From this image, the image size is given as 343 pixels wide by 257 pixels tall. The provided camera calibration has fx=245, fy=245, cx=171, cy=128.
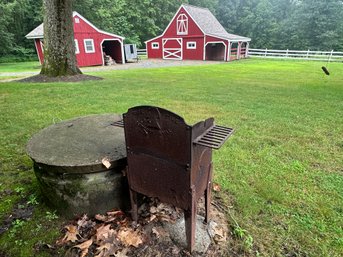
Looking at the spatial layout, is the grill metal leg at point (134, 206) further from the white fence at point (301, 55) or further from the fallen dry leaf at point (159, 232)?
the white fence at point (301, 55)

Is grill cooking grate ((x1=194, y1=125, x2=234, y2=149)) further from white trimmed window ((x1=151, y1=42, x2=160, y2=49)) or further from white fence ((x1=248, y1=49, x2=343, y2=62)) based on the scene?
white trimmed window ((x1=151, y1=42, x2=160, y2=49))

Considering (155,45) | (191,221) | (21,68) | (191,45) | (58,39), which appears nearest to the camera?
(191,221)

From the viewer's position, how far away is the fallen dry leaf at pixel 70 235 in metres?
1.95

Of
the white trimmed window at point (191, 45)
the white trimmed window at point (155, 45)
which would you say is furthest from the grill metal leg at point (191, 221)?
the white trimmed window at point (155, 45)

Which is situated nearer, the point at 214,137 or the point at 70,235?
the point at 214,137

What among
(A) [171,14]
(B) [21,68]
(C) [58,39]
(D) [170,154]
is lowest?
(B) [21,68]

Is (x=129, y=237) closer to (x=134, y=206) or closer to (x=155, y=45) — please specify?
(x=134, y=206)

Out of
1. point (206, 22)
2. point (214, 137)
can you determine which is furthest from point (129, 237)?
point (206, 22)

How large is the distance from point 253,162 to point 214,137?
1.82 metres

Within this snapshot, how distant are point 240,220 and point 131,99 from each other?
4.86 m

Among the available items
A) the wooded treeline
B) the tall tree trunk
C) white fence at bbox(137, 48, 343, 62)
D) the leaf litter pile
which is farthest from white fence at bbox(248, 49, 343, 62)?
the leaf litter pile

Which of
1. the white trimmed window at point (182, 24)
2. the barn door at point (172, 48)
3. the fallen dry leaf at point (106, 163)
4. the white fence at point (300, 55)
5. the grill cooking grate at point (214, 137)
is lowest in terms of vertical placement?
the white fence at point (300, 55)

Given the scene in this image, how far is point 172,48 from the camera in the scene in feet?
80.4

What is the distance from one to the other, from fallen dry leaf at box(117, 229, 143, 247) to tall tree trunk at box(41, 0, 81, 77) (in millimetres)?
8522
